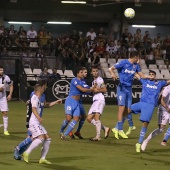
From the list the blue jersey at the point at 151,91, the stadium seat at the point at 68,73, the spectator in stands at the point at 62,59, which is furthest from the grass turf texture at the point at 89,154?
the spectator in stands at the point at 62,59

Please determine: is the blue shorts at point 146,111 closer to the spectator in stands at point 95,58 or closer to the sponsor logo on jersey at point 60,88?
the sponsor logo on jersey at point 60,88

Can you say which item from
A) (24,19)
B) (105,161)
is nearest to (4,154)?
(105,161)

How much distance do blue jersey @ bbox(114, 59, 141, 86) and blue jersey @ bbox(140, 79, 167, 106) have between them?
2114 millimetres

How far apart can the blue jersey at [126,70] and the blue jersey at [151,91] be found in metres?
2.11

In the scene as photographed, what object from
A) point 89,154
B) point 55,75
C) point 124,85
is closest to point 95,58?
point 55,75

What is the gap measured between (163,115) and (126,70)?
94.4 inches

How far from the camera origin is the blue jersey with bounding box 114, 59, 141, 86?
53.2ft

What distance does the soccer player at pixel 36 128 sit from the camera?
38.1ft

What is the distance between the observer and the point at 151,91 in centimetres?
1395

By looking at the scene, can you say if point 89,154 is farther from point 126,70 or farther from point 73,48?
point 73,48

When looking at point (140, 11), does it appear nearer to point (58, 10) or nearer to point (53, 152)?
point (58, 10)

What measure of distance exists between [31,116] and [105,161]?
6.31ft

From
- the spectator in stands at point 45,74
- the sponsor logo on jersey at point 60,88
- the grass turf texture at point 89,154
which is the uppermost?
the spectator in stands at point 45,74

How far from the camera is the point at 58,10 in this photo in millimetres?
36375
